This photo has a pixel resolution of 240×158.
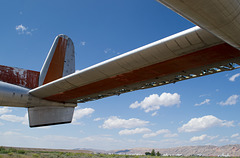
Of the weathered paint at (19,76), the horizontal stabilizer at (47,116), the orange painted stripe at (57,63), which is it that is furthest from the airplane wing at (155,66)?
the orange painted stripe at (57,63)

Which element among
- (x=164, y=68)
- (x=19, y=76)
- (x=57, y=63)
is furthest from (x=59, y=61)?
(x=164, y=68)

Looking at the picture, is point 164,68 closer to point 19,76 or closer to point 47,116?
point 47,116

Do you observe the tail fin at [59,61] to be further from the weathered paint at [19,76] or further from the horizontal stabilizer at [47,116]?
the horizontal stabilizer at [47,116]

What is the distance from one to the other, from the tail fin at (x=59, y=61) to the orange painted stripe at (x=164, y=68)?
3629mm

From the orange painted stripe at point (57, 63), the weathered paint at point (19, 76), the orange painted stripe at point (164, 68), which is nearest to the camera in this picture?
the orange painted stripe at point (164, 68)

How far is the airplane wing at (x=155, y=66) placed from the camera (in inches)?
400

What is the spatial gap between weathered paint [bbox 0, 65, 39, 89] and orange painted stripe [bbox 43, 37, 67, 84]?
1.32 metres

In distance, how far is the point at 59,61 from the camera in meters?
22.0

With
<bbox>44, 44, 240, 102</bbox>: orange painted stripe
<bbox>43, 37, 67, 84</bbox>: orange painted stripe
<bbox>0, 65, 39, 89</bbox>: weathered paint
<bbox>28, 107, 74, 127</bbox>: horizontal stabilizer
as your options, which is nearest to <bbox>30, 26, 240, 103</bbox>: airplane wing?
<bbox>44, 44, 240, 102</bbox>: orange painted stripe

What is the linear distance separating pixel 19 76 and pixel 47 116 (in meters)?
4.63

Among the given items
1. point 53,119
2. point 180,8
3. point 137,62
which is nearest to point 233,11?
point 180,8

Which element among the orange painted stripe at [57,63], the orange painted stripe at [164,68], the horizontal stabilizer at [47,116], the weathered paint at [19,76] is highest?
the orange painted stripe at [57,63]

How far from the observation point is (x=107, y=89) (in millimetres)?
17344

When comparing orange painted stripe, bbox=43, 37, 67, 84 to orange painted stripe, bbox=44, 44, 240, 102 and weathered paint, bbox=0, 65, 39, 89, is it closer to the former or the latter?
weathered paint, bbox=0, 65, 39, 89
